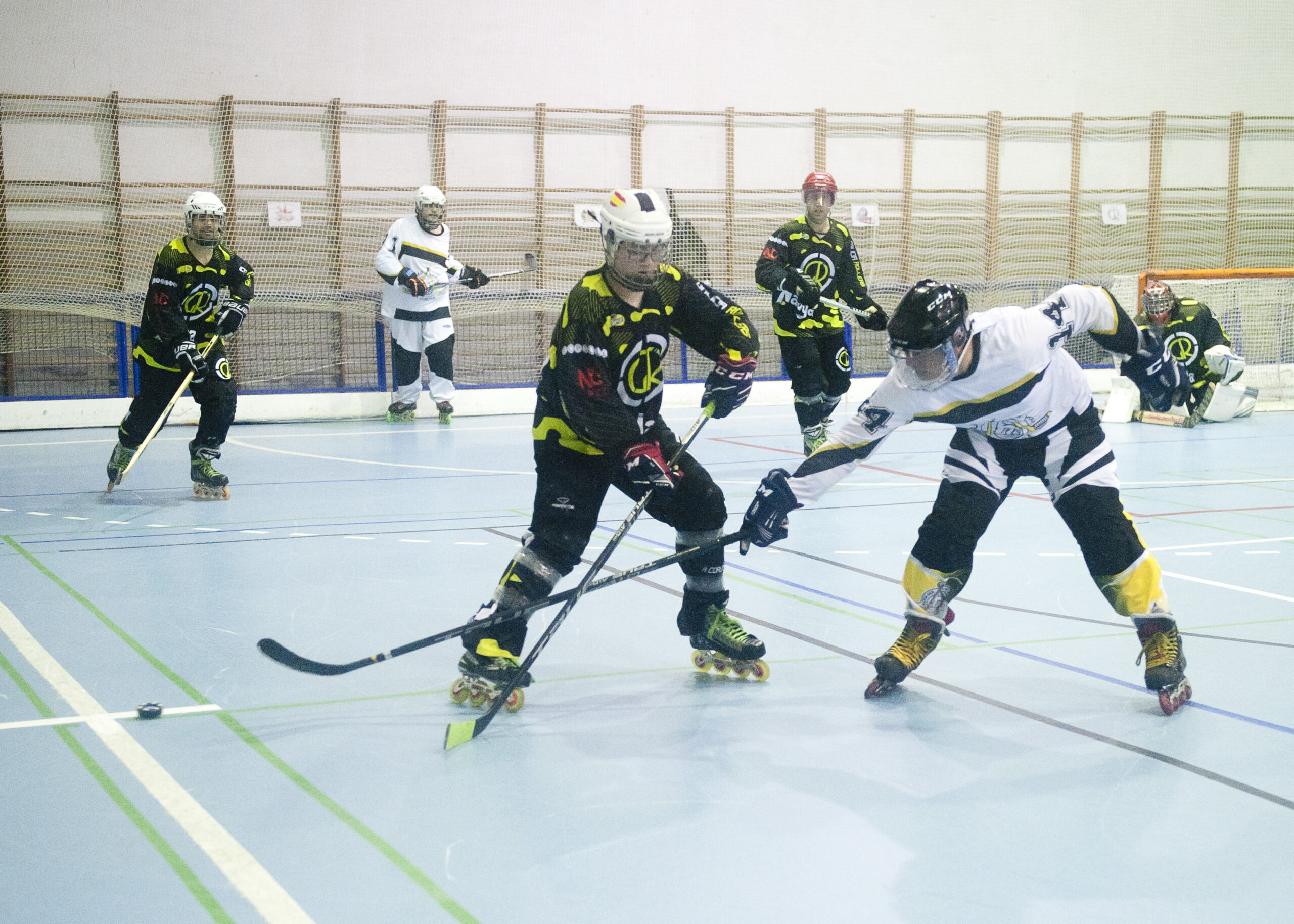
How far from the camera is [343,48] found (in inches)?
518

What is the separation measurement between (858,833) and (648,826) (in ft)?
1.40

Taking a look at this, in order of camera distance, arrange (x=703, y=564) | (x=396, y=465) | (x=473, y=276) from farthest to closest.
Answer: (x=473, y=276) → (x=396, y=465) → (x=703, y=564)

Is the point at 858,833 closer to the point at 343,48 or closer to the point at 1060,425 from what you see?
the point at 1060,425

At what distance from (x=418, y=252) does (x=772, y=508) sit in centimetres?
827

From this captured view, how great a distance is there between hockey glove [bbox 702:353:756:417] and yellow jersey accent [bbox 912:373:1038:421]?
57 centimetres

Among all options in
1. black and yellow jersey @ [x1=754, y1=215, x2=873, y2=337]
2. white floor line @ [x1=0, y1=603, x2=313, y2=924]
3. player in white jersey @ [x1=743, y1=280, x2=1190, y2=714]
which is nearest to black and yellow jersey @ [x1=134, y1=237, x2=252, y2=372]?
black and yellow jersey @ [x1=754, y1=215, x2=873, y2=337]

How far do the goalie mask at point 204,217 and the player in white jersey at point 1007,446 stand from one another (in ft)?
14.2

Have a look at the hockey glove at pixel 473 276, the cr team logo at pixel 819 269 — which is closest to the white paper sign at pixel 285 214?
the hockey glove at pixel 473 276

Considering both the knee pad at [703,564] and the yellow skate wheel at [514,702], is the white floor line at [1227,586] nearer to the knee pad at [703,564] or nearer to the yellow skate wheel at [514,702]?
the knee pad at [703,564]

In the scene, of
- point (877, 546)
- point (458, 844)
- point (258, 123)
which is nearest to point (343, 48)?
point (258, 123)

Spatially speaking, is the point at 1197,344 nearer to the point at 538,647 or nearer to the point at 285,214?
the point at 538,647

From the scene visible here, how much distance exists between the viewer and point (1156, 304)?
9.15 metres

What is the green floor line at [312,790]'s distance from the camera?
2178 mm

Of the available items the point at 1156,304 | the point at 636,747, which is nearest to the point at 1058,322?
the point at 636,747
